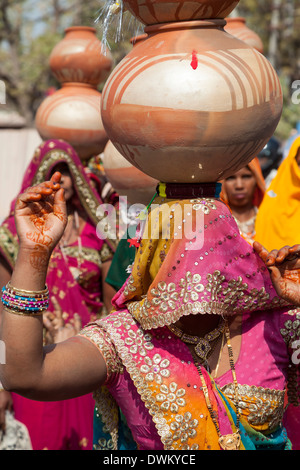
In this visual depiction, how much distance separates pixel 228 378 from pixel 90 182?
2248 millimetres

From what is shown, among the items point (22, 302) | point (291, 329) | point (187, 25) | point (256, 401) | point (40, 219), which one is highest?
point (187, 25)

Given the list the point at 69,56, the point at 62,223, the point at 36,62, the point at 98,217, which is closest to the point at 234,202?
the point at 98,217

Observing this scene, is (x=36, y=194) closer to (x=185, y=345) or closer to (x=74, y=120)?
(x=185, y=345)

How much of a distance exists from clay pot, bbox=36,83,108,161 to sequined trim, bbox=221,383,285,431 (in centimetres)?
→ 258

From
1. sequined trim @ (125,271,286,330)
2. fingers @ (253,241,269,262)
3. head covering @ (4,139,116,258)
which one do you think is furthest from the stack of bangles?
head covering @ (4,139,116,258)

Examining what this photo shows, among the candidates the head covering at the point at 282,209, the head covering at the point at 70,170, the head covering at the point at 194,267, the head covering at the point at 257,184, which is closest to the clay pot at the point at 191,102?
the head covering at the point at 194,267

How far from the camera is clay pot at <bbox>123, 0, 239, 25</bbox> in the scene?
1.82m

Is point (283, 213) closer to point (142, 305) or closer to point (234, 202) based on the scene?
point (234, 202)

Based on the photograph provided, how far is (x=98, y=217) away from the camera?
4.09 meters

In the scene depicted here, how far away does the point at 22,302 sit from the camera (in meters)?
1.70

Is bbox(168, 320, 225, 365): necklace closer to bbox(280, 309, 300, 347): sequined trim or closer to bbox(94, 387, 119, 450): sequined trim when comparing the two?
bbox(280, 309, 300, 347): sequined trim

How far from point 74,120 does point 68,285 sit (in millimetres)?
1127

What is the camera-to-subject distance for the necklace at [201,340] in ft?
6.59
